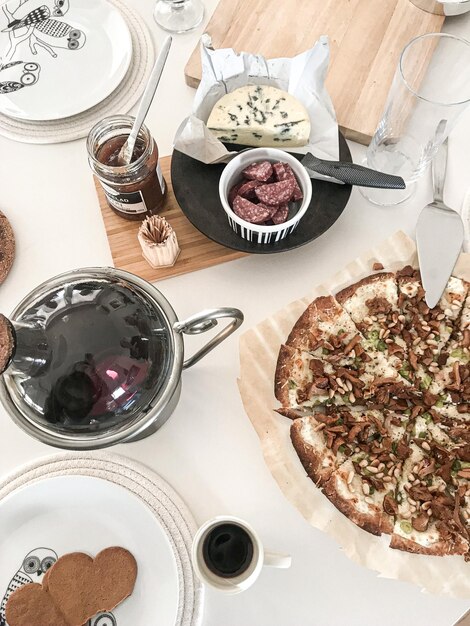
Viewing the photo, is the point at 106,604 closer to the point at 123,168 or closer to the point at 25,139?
the point at 123,168

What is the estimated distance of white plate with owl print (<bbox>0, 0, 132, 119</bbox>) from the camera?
1.29m

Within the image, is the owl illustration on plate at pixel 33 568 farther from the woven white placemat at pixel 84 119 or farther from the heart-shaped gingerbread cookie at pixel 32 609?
the woven white placemat at pixel 84 119

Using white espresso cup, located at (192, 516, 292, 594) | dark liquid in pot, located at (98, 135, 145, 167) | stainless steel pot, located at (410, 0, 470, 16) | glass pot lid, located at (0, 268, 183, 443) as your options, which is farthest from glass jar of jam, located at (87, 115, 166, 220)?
stainless steel pot, located at (410, 0, 470, 16)

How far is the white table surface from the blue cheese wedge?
18 cm

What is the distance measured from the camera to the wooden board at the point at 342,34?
128 centimetres

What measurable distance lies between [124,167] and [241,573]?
704 millimetres

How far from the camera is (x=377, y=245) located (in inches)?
47.3

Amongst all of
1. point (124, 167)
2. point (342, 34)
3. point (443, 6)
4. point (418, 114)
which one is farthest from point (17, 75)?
point (443, 6)

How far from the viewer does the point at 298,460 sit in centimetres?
103

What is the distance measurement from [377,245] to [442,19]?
0.61 m

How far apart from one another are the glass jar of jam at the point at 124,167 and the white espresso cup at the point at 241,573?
0.61 metres

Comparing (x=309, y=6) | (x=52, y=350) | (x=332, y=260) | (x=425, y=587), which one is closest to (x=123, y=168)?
(x=52, y=350)

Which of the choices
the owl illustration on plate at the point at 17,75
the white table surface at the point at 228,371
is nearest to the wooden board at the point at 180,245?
the white table surface at the point at 228,371

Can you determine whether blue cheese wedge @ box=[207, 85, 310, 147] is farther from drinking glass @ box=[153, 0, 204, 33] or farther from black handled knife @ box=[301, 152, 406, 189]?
drinking glass @ box=[153, 0, 204, 33]
